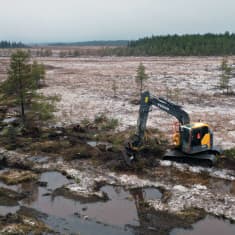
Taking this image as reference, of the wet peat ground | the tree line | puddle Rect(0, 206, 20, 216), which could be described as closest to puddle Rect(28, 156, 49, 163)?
the wet peat ground

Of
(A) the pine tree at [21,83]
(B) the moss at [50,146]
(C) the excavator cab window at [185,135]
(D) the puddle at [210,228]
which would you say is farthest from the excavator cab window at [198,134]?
(A) the pine tree at [21,83]

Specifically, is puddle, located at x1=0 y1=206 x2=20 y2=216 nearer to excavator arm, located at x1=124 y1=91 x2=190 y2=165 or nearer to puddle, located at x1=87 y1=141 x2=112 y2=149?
excavator arm, located at x1=124 y1=91 x2=190 y2=165

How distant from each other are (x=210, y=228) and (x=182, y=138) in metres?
6.77

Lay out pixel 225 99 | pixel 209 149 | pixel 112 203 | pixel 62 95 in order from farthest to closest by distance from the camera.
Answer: pixel 62 95 → pixel 225 99 → pixel 209 149 → pixel 112 203

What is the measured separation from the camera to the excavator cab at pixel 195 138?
728 inches

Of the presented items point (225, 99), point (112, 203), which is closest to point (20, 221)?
point (112, 203)

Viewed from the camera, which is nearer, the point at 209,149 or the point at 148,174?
the point at 148,174

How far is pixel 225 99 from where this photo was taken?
3669 centimetres

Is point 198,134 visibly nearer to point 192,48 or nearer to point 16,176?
point 16,176

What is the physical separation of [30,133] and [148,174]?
1101 centimetres

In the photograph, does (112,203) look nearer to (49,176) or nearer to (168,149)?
(49,176)

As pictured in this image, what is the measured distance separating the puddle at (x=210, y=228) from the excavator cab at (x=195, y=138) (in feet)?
19.0

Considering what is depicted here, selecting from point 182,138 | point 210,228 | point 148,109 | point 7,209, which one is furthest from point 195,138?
point 7,209

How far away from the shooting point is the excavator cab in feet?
60.7
